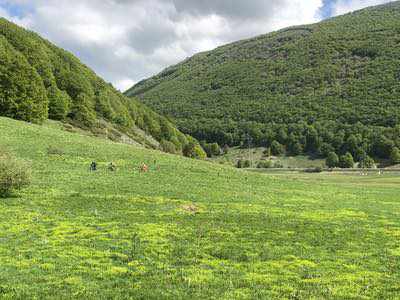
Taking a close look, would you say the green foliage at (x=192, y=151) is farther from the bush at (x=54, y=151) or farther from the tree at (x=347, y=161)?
the bush at (x=54, y=151)

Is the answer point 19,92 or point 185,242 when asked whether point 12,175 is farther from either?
point 19,92

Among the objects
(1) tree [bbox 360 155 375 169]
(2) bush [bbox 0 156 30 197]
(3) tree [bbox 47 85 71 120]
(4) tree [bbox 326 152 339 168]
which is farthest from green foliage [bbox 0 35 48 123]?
(4) tree [bbox 326 152 339 168]

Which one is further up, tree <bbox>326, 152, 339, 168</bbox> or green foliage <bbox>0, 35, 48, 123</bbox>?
green foliage <bbox>0, 35, 48, 123</bbox>

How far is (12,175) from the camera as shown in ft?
98.2

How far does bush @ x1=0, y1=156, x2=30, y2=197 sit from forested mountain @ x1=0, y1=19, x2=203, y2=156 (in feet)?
142

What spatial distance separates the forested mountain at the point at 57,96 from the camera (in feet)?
232

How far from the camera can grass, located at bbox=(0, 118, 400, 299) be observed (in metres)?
14.9

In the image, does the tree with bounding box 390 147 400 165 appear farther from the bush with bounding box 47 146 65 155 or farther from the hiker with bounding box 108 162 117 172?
the bush with bounding box 47 146 65 155

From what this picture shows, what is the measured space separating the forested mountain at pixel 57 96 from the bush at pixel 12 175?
43.2m

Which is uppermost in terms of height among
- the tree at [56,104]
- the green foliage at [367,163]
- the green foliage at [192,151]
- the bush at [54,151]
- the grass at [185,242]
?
the tree at [56,104]

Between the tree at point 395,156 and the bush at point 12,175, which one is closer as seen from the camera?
the bush at point 12,175

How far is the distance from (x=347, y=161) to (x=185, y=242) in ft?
538

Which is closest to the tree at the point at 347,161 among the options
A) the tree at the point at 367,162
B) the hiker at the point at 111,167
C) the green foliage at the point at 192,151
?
the tree at the point at 367,162

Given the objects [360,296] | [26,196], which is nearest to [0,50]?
[26,196]
